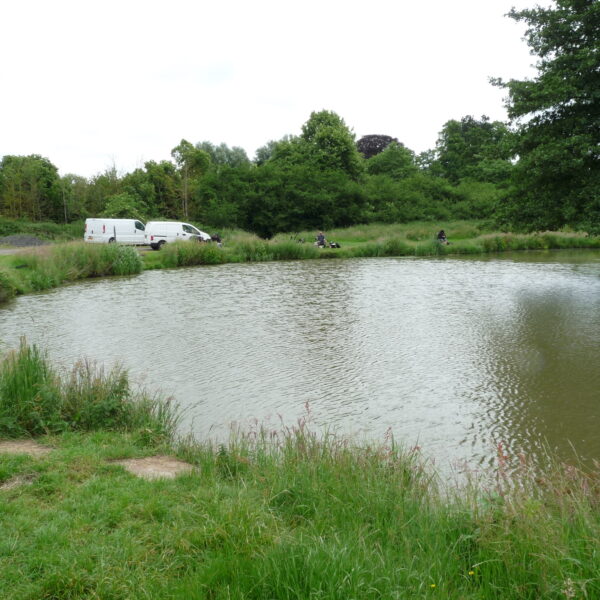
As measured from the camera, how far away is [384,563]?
3.21 m

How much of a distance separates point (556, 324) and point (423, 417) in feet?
26.8

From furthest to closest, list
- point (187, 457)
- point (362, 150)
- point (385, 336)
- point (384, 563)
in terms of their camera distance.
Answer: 1. point (362, 150)
2. point (385, 336)
3. point (187, 457)
4. point (384, 563)

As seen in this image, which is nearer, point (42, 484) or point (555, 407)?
point (42, 484)

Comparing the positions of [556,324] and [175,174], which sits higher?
[175,174]

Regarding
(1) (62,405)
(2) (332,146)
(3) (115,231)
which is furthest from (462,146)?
(1) (62,405)

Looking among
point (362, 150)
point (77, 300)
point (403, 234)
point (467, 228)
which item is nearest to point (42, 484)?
point (77, 300)

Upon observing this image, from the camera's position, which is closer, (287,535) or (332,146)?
(287,535)

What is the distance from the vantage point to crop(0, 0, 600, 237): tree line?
18688mm

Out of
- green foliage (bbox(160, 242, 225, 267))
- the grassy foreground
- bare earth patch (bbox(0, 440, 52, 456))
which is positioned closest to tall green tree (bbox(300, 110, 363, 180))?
green foliage (bbox(160, 242, 225, 267))

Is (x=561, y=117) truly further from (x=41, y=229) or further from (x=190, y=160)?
(x=190, y=160)

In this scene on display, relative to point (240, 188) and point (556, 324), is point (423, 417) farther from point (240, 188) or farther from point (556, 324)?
point (240, 188)

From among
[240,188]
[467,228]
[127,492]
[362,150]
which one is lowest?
[127,492]

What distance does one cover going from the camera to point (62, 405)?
22.0 feet

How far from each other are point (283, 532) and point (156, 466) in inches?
85.5
